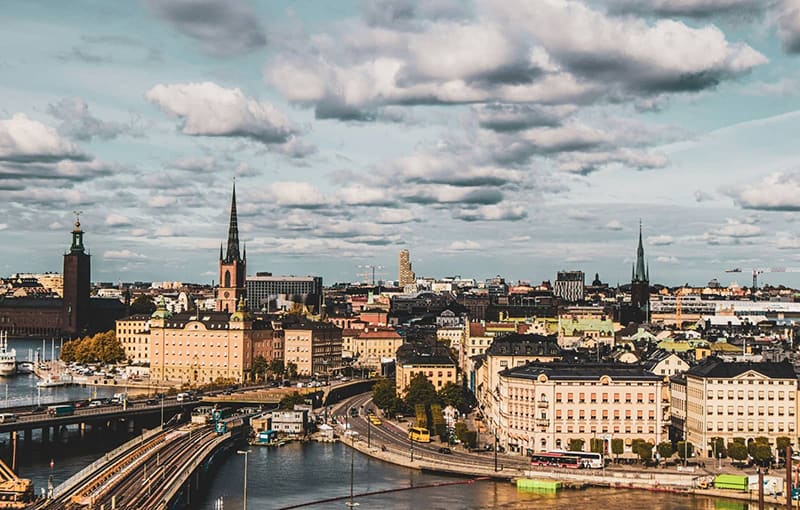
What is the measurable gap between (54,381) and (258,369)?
24482mm

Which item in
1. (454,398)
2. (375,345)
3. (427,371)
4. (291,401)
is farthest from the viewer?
(375,345)

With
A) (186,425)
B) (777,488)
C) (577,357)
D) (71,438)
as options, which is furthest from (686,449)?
(71,438)

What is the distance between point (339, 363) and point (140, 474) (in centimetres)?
9295

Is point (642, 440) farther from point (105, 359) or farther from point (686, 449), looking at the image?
point (105, 359)

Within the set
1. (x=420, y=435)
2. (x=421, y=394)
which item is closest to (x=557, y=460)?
(x=420, y=435)

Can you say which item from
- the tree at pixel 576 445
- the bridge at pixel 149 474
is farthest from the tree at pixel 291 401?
the tree at pixel 576 445

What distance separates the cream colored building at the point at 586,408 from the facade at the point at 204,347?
2666 inches

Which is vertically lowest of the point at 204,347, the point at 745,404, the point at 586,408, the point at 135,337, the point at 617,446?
the point at 617,446

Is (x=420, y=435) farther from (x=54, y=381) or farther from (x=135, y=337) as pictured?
(x=135, y=337)

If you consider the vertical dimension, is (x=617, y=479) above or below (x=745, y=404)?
below

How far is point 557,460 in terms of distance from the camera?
76.4m

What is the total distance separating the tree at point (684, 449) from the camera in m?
79.2

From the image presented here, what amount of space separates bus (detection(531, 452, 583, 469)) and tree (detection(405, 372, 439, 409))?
2890cm

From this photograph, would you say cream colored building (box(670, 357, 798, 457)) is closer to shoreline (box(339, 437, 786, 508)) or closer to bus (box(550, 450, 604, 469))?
bus (box(550, 450, 604, 469))
